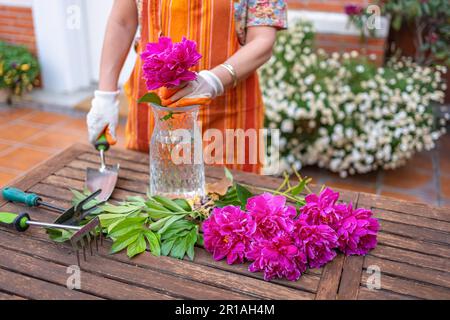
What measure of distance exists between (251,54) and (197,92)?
0.95 feet

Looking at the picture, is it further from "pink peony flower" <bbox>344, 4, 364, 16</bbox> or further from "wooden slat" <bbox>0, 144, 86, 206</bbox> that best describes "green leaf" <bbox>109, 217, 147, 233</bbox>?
"pink peony flower" <bbox>344, 4, 364, 16</bbox>

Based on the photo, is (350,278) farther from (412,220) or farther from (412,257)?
(412,220)

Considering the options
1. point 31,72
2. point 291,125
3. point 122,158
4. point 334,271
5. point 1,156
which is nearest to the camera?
point 334,271

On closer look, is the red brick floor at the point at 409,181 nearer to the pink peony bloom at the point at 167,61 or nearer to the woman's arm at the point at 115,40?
the woman's arm at the point at 115,40

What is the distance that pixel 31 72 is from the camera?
13.7 feet

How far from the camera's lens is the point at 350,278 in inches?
43.4

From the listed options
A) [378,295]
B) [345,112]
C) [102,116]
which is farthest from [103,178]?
[345,112]

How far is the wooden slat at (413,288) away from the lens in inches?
41.4

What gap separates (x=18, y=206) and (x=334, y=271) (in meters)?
0.88

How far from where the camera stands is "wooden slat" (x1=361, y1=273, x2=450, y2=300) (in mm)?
1051

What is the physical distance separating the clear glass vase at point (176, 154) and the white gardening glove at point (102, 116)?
0.33m

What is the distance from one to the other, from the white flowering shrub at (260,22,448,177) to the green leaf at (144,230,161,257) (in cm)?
212
